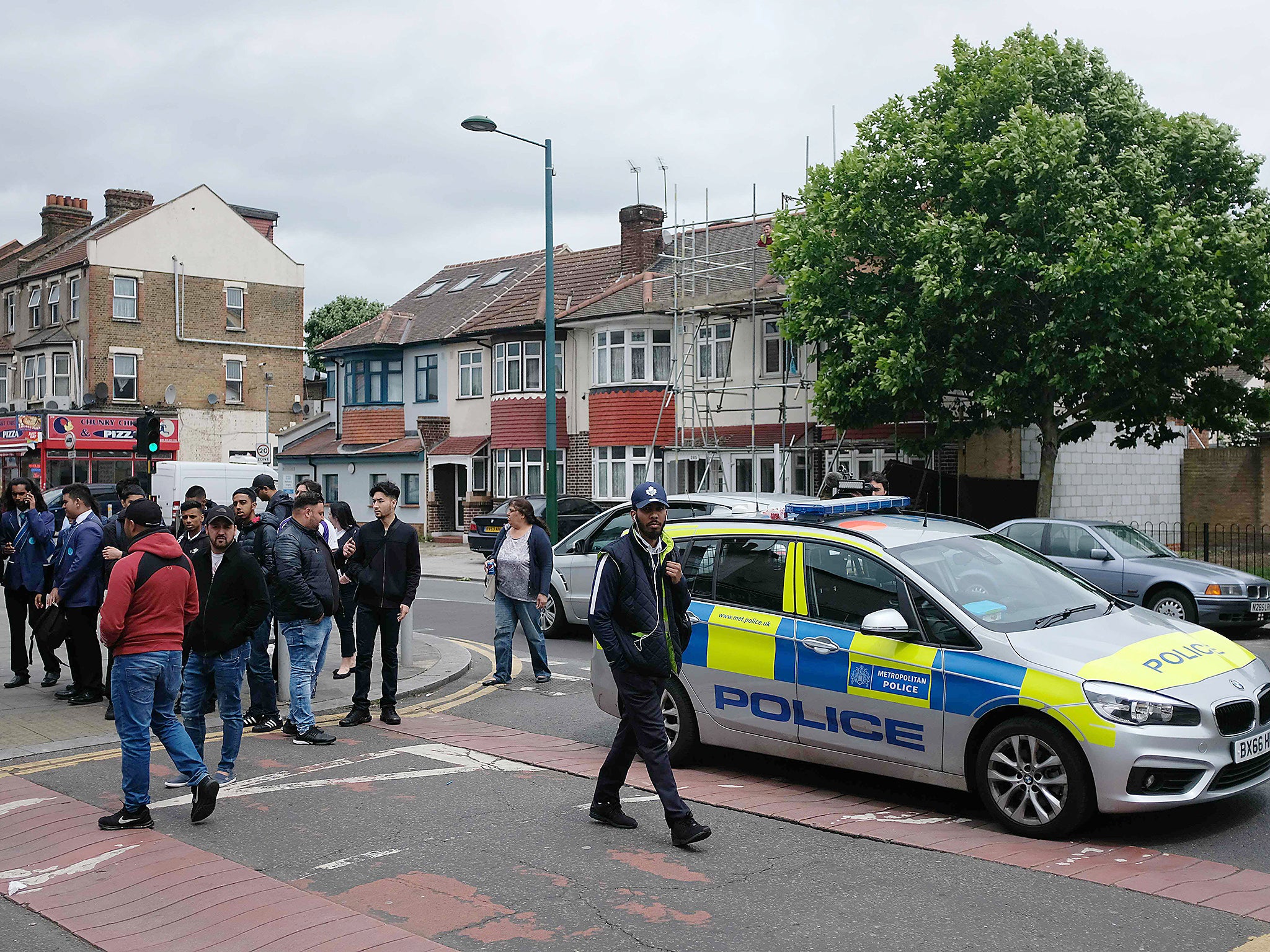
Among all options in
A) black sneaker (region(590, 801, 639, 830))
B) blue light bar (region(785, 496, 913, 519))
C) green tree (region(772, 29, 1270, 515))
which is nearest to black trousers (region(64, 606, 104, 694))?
black sneaker (region(590, 801, 639, 830))

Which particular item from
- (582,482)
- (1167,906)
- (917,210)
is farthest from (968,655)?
(582,482)

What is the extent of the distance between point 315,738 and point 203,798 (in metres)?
2.10

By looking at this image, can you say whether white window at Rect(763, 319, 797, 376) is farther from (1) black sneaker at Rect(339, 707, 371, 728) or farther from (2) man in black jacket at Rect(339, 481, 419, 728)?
(1) black sneaker at Rect(339, 707, 371, 728)

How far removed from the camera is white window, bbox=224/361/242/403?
48.0 meters

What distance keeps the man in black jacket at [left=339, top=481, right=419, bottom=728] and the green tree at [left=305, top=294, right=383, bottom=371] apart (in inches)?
2419

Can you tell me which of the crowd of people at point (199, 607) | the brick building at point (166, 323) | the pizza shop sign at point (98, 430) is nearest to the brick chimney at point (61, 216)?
the brick building at point (166, 323)

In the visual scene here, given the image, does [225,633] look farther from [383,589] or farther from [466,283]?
[466,283]

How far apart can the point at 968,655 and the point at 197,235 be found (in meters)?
46.1

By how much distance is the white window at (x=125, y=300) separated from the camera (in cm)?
4484

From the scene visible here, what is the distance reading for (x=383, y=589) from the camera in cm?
916

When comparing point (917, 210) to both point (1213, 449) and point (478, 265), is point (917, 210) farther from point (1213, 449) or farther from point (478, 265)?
point (478, 265)

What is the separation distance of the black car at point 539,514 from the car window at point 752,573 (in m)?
18.6

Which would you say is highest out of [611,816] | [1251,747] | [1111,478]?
[1111,478]

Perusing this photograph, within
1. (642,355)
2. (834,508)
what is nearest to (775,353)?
(642,355)
